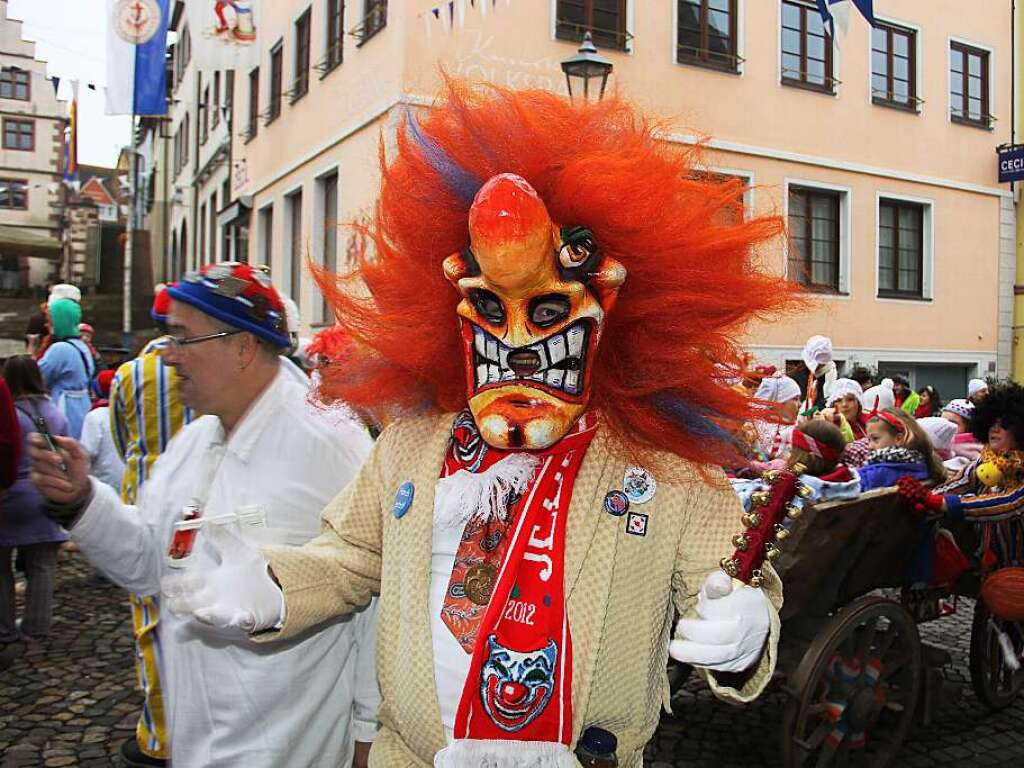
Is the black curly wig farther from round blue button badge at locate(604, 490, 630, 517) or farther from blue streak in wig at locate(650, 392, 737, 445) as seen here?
round blue button badge at locate(604, 490, 630, 517)

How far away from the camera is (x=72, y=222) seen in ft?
93.9

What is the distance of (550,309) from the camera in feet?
5.78

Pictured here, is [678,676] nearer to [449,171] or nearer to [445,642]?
[445,642]

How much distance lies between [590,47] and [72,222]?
85.9 feet

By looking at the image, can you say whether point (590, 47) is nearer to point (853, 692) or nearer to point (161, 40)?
point (853, 692)

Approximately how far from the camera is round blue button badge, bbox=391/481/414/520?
1.79 m

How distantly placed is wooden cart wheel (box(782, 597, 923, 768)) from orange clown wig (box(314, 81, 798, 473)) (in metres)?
1.79

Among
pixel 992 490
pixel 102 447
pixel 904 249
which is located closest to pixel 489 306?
pixel 992 490

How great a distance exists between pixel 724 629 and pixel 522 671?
363mm

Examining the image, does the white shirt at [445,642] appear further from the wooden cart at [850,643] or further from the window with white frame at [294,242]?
the window with white frame at [294,242]

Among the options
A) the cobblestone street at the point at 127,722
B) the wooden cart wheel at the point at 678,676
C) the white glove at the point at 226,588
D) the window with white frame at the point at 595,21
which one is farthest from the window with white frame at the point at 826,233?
the white glove at the point at 226,588

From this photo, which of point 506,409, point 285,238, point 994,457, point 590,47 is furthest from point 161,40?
point 506,409

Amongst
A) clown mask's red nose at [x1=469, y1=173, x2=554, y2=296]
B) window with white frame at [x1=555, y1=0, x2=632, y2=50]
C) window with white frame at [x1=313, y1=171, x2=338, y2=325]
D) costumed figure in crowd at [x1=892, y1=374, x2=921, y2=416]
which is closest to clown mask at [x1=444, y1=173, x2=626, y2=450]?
clown mask's red nose at [x1=469, y1=173, x2=554, y2=296]

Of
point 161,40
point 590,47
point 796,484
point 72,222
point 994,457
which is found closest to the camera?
point 796,484
